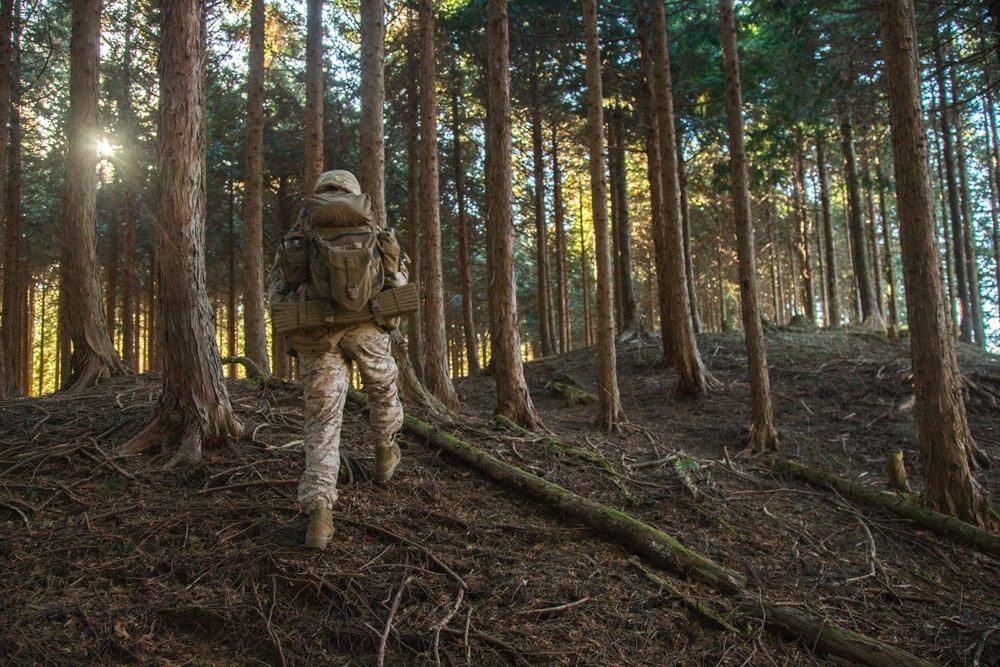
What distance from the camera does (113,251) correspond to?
19.0 metres

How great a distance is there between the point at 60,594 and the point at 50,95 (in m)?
17.1

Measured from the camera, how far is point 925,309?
5566 mm

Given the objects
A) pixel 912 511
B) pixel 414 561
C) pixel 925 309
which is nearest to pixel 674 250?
pixel 925 309

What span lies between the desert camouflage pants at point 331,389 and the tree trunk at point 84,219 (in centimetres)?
531

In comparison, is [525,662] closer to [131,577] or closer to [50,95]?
[131,577]

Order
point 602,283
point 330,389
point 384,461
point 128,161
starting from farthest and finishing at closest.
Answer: point 128,161, point 602,283, point 384,461, point 330,389

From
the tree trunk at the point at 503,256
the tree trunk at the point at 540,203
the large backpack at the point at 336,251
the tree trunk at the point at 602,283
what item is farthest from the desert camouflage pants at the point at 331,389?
the tree trunk at the point at 540,203

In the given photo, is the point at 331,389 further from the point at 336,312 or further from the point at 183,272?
the point at 183,272

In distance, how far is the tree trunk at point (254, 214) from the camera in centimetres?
1018

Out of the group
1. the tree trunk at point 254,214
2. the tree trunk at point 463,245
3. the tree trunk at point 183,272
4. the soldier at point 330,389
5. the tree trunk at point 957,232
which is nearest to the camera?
the soldier at point 330,389

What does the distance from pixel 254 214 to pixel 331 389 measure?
769cm

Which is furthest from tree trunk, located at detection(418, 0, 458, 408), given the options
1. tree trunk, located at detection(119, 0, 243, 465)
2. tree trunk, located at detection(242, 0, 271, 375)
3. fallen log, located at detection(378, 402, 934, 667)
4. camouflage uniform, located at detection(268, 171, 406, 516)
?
camouflage uniform, located at detection(268, 171, 406, 516)

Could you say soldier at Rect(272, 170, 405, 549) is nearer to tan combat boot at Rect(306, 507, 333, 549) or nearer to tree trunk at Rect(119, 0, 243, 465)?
tan combat boot at Rect(306, 507, 333, 549)

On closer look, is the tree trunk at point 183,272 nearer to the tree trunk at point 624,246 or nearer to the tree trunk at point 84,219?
the tree trunk at point 84,219
